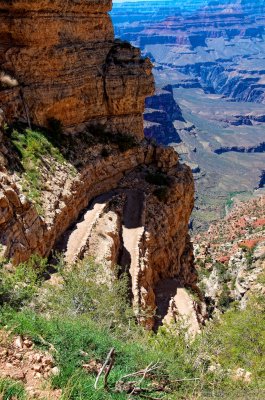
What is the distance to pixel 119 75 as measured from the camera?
3681 cm

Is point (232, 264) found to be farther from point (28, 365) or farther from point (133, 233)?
point (28, 365)

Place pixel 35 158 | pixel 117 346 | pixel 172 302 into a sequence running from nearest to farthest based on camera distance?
pixel 117 346 → pixel 35 158 → pixel 172 302

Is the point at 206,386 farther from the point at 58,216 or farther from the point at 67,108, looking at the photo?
the point at 67,108

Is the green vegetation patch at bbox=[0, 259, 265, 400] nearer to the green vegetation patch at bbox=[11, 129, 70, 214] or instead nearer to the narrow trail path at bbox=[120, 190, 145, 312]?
the green vegetation patch at bbox=[11, 129, 70, 214]

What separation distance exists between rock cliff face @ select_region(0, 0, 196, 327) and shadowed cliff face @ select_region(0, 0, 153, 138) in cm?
8

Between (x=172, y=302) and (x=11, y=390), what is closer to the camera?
(x=11, y=390)

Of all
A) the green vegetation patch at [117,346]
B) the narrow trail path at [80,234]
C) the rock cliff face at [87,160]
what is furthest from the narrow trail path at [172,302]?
the green vegetation patch at [117,346]

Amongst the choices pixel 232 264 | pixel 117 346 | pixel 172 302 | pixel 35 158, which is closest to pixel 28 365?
pixel 117 346

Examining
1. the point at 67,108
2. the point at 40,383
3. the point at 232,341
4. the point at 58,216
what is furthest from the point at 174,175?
the point at 40,383

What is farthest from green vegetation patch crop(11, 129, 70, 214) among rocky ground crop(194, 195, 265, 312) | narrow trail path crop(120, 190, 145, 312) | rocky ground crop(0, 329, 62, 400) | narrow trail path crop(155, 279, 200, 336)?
rocky ground crop(194, 195, 265, 312)

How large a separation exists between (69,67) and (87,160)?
720cm

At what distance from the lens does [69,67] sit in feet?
108

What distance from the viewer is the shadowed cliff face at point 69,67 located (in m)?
29.7

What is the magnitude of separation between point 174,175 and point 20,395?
3206 cm
